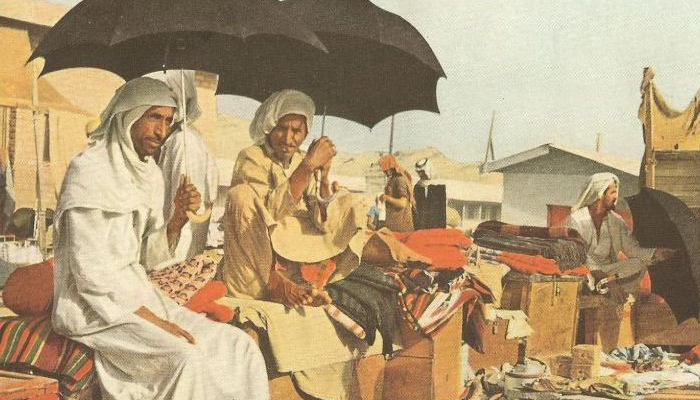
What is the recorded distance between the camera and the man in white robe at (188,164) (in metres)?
5.12

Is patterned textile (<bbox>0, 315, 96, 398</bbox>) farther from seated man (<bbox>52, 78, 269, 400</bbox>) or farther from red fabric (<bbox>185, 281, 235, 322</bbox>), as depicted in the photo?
red fabric (<bbox>185, 281, 235, 322</bbox>)

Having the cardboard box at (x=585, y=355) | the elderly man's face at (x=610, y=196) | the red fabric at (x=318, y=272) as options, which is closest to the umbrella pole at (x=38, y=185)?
the red fabric at (x=318, y=272)

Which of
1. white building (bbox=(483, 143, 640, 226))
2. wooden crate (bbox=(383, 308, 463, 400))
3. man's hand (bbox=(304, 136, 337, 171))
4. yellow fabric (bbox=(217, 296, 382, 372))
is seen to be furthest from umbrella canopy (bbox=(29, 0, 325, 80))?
white building (bbox=(483, 143, 640, 226))

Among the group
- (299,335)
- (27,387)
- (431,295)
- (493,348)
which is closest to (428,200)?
(431,295)

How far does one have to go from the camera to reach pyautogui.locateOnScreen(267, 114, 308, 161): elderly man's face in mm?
5480

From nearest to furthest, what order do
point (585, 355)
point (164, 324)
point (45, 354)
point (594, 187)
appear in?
point (45, 354)
point (164, 324)
point (585, 355)
point (594, 187)

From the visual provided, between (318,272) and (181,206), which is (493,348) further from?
(181,206)

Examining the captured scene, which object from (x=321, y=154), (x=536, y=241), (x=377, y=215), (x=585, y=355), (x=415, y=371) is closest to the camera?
(x=321, y=154)

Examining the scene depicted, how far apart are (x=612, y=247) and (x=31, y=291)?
390 centimetres

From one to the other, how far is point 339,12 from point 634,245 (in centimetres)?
267

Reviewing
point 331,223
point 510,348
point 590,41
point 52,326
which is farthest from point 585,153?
point 52,326

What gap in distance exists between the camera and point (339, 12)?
578 cm

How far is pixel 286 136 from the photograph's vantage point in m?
5.49

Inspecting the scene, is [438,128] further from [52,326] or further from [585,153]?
[52,326]
